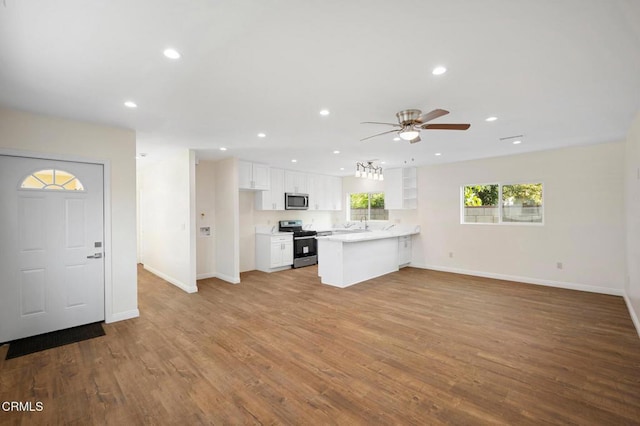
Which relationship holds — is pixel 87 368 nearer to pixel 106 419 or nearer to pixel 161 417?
pixel 106 419

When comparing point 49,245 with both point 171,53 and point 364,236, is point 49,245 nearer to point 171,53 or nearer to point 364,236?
point 171,53

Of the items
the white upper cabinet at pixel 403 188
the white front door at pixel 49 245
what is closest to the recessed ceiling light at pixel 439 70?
the white front door at pixel 49 245

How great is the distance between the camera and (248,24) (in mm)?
1704

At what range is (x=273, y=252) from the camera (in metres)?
6.50

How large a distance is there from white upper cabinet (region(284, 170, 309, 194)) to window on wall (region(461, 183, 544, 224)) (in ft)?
13.3

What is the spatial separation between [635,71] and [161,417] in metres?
4.63

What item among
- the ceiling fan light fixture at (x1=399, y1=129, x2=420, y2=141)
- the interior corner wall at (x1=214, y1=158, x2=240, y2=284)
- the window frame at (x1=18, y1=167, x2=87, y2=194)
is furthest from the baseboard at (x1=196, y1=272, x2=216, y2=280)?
the ceiling fan light fixture at (x1=399, y1=129, x2=420, y2=141)

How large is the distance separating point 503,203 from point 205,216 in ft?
21.6

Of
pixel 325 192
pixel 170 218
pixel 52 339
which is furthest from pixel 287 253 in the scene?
pixel 52 339

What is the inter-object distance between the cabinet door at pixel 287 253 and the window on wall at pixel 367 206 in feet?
8.99

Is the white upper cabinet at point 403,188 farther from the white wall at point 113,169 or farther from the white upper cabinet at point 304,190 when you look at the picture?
the white wall at point 113,169

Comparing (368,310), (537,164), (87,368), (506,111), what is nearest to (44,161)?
(87,368)

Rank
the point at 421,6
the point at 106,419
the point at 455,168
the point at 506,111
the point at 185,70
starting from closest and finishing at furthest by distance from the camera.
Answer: the point at 421,6, the point at 106,419, the point at 185,70, the point at 506,111, the point at 455,168

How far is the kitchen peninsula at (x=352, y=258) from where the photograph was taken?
17.0ft
